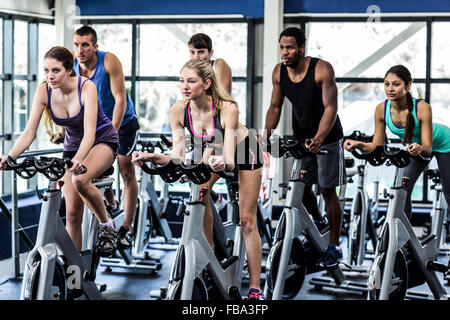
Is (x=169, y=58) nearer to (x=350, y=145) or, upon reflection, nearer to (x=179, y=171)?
(x=350, y=145)

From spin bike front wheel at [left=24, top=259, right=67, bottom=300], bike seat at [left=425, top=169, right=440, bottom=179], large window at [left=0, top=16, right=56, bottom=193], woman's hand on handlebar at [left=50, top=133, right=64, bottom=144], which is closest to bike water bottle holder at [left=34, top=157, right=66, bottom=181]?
spin bike front wheel at [left=24, top=259, right=67, bottom=300]

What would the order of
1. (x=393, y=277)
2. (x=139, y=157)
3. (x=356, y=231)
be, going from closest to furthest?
1. (x=139, y=157)
2. (x=393, y=277)
3. (x=356, y=231)

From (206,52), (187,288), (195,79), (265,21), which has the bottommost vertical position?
(187,288)

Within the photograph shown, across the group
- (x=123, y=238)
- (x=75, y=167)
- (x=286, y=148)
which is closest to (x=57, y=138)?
(x=123, y=238)

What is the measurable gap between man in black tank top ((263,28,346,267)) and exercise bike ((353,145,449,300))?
59 cm

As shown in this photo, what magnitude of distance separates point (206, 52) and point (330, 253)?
1556 millimetres

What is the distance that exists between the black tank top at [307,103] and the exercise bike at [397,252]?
0.69 meters

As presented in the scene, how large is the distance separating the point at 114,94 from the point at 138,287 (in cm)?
139

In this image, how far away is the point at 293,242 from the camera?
4254mm

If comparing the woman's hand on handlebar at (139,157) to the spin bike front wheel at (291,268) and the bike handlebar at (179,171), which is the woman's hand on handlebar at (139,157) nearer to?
→ the bike handlebar at (179,171)

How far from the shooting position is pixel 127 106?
4.94m
